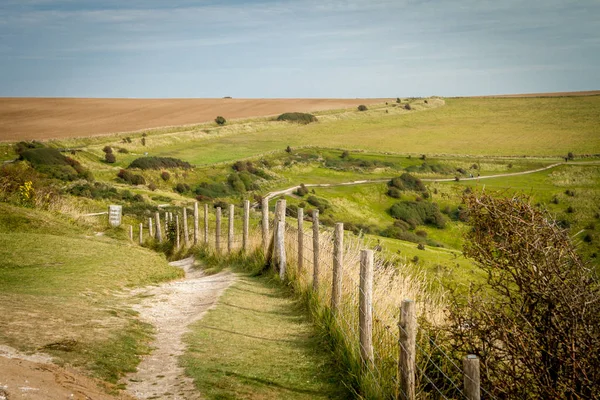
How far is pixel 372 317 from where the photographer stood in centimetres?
874

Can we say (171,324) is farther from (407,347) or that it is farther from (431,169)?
(431,169)

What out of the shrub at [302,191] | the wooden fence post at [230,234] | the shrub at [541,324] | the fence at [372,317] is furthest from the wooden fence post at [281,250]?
the shrub at [302,191]

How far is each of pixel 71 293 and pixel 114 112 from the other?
123 meters

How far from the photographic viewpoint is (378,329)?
844 cm

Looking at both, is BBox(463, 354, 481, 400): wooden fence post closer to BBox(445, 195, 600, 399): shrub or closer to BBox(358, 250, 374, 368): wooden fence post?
BBox(445, 195, 600, 399): shrub

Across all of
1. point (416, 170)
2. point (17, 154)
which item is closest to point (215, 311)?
point (17, 154)

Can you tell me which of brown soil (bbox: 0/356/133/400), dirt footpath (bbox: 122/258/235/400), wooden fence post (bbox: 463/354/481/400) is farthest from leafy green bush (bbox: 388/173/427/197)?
wooden fence post (bbox: 463/354/481/400)

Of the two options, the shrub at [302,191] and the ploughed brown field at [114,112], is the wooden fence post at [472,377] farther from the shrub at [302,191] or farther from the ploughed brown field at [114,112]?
the ploughed brown field at [114,112]

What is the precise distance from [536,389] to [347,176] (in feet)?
298

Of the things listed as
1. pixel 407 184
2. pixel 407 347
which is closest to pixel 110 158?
pixel 407 184

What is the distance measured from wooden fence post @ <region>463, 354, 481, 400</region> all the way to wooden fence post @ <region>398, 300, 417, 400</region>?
1.30 meters

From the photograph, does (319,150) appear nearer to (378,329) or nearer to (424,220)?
(424,220)

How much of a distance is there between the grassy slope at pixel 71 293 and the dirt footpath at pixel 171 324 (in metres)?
0.30

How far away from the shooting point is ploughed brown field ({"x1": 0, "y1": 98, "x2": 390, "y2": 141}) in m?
100
